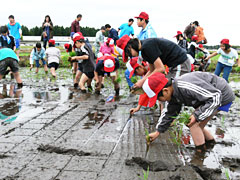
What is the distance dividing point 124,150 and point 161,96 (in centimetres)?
Answer: 80

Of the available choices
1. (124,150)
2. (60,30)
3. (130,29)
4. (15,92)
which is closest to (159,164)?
(124,150)

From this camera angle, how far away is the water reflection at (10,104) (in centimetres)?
477

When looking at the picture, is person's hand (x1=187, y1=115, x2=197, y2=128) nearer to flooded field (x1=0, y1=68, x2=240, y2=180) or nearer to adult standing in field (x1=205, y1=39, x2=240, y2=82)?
flooded field (x1=0, y1=68, x2=240, y2=180)

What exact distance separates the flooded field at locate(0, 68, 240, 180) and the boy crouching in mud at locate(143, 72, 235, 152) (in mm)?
340

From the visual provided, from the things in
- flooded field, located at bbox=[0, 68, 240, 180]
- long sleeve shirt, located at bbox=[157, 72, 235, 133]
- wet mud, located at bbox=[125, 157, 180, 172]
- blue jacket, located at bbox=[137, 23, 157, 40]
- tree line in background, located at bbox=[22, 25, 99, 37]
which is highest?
tree line in background, located at bbox=[22, 25, 99, 37]

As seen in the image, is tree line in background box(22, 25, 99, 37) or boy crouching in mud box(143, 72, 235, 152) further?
tree line in background box(22, 25, 99, 37)

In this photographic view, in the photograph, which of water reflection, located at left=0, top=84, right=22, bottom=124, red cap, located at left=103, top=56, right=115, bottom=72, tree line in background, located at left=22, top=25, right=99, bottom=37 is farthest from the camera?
tree line in background, located at left=22, top=25, right=99, bottom=37

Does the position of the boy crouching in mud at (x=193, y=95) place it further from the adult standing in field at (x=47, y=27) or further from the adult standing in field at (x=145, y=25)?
the adult standing in field at (x=47, y=27)

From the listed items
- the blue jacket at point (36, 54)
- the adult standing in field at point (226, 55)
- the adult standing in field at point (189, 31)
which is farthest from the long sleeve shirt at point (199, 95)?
the blue jacket at point (36, 54)

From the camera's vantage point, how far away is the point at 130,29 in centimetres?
1109

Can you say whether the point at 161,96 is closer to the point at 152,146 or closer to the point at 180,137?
the point at 152,146

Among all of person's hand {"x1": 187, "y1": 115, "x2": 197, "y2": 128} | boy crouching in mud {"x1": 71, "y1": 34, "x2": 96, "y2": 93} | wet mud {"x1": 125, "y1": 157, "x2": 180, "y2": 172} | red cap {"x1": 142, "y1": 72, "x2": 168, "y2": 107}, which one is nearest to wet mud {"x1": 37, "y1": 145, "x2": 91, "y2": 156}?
wet mud {"x1": 125, "y1": 157, "x2": 180, "y2": 172}

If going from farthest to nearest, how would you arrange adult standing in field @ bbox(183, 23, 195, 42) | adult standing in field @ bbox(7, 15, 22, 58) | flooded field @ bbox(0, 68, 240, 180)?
1. adult standing in field @ bbox(7, 15, 22, 58)
2. adult standing in field @ bbox(183, 23, 195, 42)
3. flooded field @ bbox(0, 68, 240, 180)

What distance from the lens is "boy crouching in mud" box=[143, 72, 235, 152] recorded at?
10.1ft
